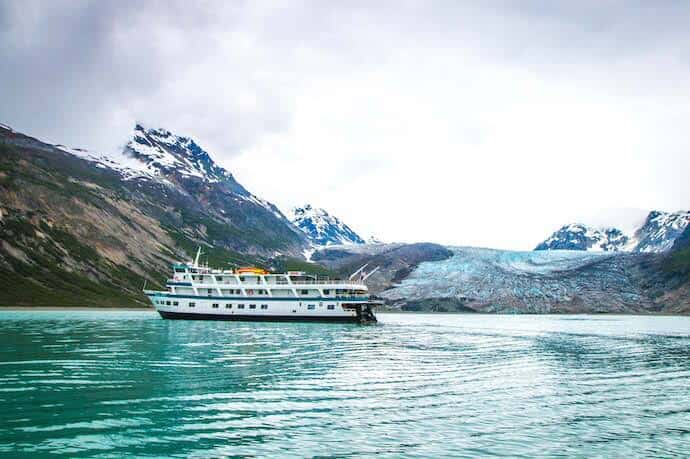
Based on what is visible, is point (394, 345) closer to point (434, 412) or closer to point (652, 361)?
point (652, 361)

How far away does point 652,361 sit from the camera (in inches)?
2012

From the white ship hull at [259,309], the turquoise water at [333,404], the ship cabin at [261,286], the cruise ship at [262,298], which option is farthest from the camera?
the ship cabin at [261,286]

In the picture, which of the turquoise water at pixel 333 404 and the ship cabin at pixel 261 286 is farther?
the ship cabin at pixel 261 286

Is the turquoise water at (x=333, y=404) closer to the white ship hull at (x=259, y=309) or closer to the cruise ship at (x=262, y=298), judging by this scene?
the white ship hull at (x=259, y=309)

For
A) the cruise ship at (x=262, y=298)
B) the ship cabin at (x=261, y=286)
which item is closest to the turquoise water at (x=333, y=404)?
the cruise ship at (x=262, y=298)

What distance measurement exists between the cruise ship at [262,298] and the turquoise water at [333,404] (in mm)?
61456

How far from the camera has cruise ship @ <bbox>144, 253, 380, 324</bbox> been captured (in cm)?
11431

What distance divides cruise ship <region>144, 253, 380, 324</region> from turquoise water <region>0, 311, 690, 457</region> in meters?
61.5

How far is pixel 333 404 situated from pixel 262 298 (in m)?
89.3

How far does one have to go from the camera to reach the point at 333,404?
28.7 metres

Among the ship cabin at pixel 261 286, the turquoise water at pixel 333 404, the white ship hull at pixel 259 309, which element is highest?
the ship cabin at pixel 261 286

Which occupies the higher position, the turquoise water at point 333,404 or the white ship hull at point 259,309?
the white ship hull at point 259,309

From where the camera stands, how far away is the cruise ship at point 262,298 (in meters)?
114

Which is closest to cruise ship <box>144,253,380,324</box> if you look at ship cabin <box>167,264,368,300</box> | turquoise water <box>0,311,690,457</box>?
ship cabin <box>167,264,368,300</box>
